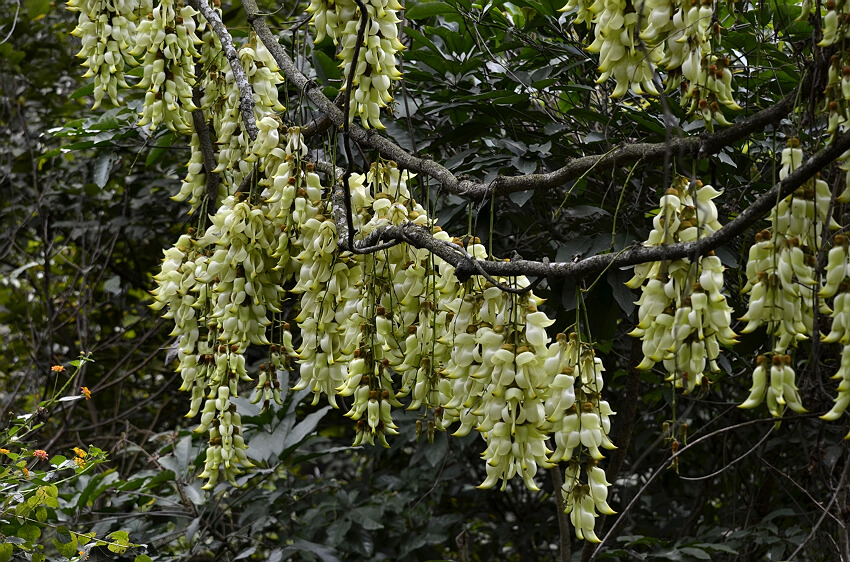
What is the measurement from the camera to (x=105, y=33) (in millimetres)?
2107

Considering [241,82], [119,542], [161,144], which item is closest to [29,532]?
[119,542]

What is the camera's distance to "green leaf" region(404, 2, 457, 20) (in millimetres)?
2061

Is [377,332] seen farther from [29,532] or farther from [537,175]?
[29,532]

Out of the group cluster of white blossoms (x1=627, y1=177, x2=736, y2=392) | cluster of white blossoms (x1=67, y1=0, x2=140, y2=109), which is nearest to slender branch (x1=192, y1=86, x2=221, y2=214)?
cluster of white blossoms (x1=67, y1=0, x2=140, y2=109)

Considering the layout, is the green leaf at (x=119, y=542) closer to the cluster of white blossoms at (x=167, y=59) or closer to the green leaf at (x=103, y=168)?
the cluster of white blossoms at (x=167, y=59)

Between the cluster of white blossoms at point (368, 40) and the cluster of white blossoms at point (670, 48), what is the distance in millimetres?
413

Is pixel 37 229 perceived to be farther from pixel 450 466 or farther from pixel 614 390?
pixel 614 390

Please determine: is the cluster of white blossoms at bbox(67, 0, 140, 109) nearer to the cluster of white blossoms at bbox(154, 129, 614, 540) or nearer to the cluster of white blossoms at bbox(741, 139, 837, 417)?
the cluster of white blossoms at bbox(154, 129, 614, 540)

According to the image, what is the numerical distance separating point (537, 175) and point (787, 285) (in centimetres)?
68

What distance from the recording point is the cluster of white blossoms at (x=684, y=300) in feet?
3.75

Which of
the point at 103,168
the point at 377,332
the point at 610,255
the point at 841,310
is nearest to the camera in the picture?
the point at 841,310

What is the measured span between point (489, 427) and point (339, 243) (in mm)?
471

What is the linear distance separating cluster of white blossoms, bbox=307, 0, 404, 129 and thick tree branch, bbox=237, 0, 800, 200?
5.5 inches

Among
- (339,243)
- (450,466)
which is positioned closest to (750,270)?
(339,243)
